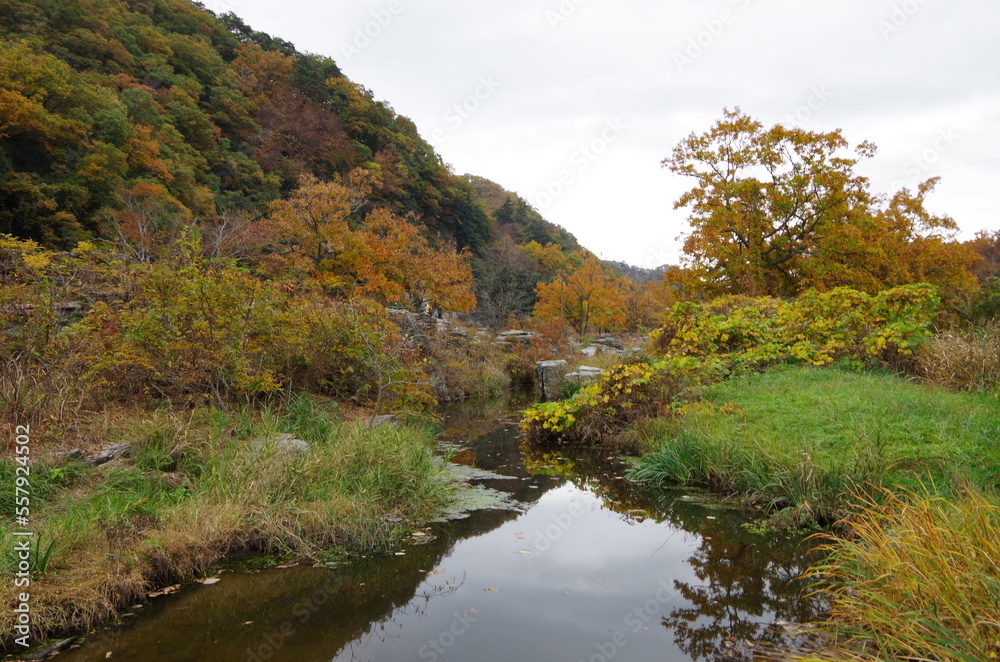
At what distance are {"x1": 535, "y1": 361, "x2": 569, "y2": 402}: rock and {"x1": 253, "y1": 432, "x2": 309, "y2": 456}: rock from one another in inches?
390

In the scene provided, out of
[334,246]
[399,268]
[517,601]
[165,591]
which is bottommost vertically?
[517,601]

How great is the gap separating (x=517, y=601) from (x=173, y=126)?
26.6 metres

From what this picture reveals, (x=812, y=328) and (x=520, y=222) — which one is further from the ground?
(x=520, y=222)

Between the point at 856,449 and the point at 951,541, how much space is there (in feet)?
9.54

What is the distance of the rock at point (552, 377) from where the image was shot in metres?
16.0

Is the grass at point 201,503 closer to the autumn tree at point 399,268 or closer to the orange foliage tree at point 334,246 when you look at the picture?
the orange foliage tree at point 334,246

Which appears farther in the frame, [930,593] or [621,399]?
[621,399]

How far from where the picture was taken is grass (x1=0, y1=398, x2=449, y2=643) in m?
4.03

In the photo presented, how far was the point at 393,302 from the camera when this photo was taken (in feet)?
62.6

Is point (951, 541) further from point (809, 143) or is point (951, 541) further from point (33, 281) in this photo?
point (809, 143)

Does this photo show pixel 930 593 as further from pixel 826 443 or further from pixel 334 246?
pixel 334 246

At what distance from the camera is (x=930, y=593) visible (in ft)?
8.89

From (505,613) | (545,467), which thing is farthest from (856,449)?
(545,467)

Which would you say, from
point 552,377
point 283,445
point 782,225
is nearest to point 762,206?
point 782,225
